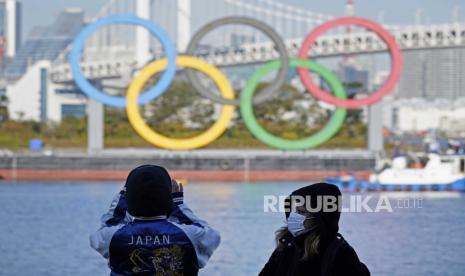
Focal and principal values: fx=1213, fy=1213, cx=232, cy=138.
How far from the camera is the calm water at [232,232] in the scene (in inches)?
436

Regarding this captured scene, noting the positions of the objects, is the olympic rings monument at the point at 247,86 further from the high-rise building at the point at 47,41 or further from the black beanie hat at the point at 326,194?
the high-rise building at the point at 47,41

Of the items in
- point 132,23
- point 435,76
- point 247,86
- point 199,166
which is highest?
point 132,23

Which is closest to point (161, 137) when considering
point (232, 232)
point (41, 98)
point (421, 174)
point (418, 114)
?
point (421, 174)

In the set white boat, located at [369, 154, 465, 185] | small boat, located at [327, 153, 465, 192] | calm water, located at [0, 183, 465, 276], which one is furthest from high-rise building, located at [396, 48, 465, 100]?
calm water, located at [0, 183, 465, 276]

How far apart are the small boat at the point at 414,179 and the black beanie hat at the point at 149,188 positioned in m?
21.0

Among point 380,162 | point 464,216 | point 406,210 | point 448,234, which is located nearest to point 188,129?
point 380,162

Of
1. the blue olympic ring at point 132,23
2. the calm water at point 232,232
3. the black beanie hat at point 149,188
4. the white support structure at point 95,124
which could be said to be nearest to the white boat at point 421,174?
the calm water at point 232,232

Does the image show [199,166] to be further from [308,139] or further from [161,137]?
[308,139]

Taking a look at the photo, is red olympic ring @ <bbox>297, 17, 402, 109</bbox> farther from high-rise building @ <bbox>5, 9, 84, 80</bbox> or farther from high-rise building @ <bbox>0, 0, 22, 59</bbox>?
high-rise building @ <bbox>0, 0, 22, 59</bbox>

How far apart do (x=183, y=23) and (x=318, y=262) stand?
38.3 meters

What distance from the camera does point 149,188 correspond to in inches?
121

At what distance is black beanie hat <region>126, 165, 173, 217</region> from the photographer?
3078 millimetres

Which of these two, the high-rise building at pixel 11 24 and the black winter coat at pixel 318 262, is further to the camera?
the high-rise building at pixel 11 24

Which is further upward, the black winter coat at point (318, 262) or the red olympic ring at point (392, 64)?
the red olympic ring at point (392, 64)
